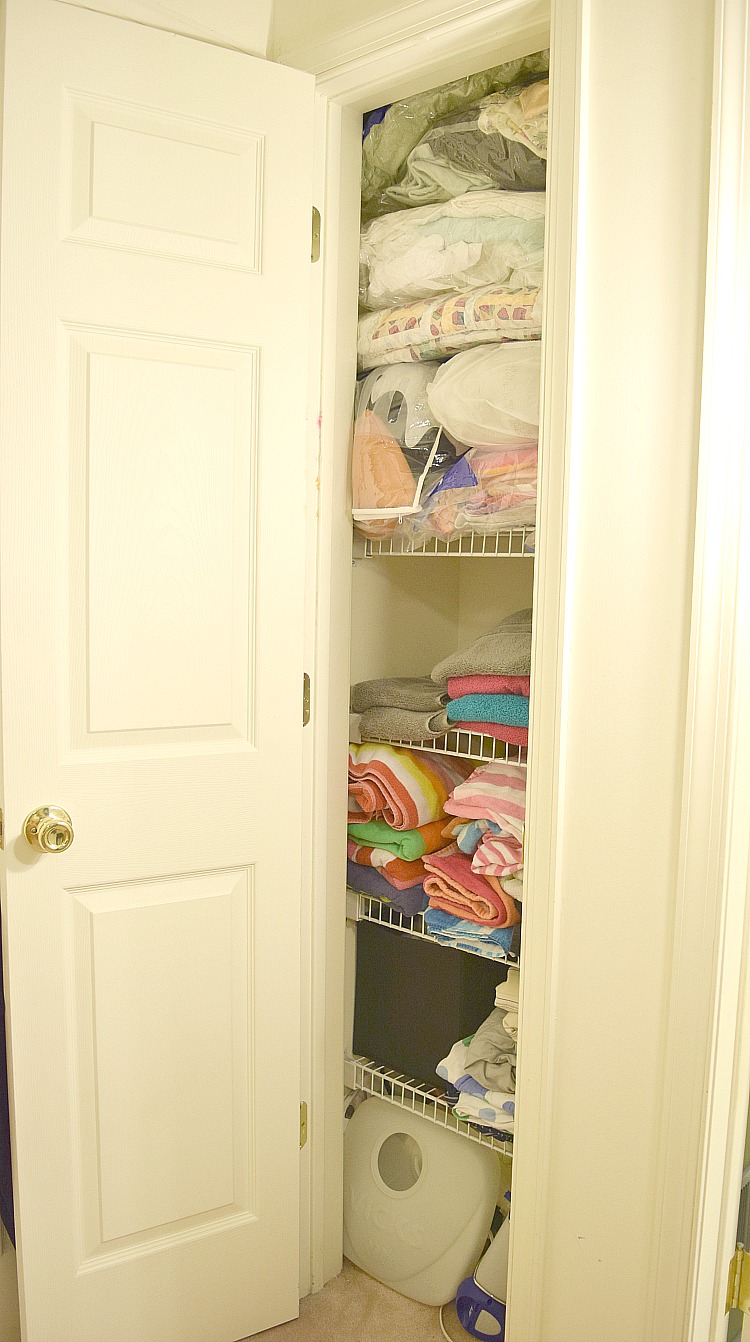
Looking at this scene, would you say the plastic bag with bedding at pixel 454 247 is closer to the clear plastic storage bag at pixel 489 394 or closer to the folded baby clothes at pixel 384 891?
the clear plastic storage bag at pixel 489 394

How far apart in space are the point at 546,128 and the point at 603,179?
0.32 metres

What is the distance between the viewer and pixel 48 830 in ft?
4.66

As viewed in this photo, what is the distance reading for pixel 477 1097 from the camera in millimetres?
1673

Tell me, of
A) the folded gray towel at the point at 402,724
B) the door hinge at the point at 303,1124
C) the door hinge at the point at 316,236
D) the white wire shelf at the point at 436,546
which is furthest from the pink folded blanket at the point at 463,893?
the door hinge at the point at 316,236

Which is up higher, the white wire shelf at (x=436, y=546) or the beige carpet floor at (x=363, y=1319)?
the white wire shelf at (x=436, y=546)

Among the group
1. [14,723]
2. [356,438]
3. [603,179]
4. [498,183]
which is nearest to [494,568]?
[356,438]

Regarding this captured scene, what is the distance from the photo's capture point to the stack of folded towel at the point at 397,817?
180cm

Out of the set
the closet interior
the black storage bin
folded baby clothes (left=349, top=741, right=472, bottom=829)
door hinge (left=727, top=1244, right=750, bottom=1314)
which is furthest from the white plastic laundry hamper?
folded baby clothes (left=349, top=741, right=472, bottom=829)

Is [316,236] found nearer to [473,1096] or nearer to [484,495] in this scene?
[484,495]

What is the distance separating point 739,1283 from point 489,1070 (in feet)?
1.54

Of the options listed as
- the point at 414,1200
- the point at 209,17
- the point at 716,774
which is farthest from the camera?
the point at 414,1200

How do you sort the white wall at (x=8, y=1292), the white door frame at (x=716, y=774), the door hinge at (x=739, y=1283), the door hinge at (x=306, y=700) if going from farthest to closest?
1. the door hinge at (x=306, y=700)
2. the white wall at (x=8, y=1292)
3. the door hinge at (x=739, y=1283)
4. the white door frame at (x=716, y=774)

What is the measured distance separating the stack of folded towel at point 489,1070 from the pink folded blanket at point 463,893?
0.12 m

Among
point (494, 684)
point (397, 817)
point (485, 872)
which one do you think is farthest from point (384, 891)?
point (494, 684)
